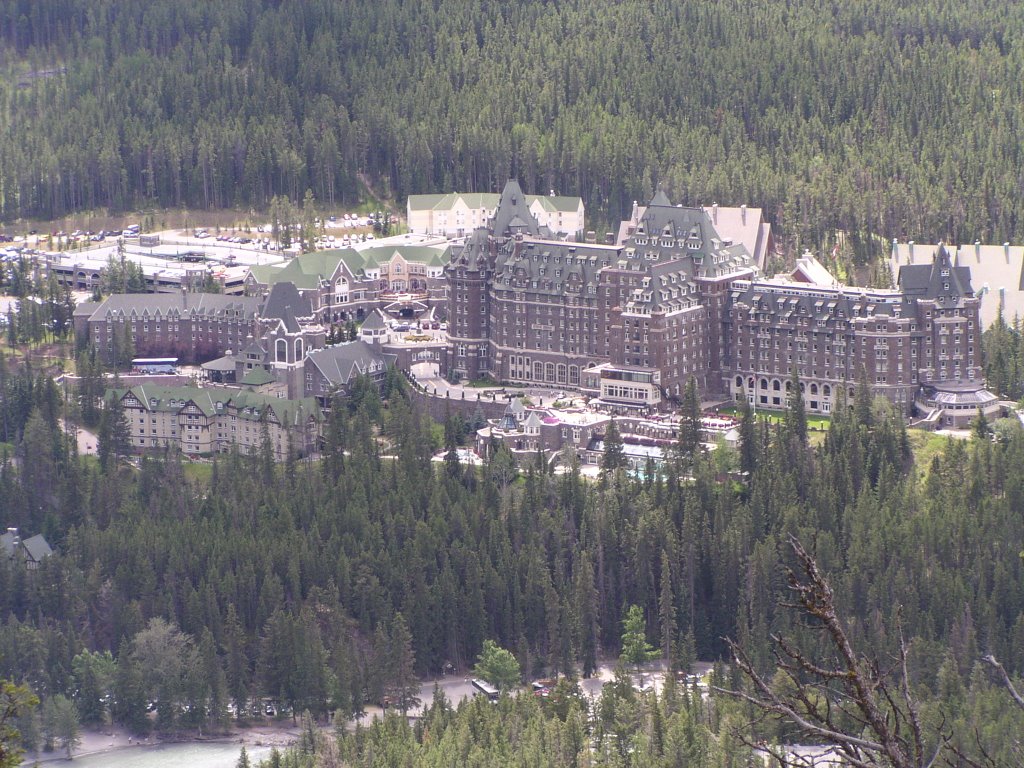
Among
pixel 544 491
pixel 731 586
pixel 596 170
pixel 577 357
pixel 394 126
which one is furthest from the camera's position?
pixel 394 126

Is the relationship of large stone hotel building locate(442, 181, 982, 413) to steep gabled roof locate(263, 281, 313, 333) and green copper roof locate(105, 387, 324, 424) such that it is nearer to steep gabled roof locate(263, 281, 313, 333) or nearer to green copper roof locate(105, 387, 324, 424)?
steep gabled roof locate(263, 281, 313, 333)

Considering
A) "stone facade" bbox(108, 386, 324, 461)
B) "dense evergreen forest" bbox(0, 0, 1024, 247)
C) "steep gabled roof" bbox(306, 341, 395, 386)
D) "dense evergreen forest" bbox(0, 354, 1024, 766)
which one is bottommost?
Answer: "dense evergreen forest" bbox(0, 354, 1024, 766)

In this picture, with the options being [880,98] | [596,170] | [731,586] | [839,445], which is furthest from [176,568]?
[880,98]

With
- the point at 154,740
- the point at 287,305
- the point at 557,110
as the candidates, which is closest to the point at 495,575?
the point at 154,740

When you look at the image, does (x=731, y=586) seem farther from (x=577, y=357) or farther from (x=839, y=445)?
(x=577, y=357)

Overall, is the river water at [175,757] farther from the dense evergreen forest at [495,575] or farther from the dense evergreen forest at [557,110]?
the dense evergreen forest at [557,110]

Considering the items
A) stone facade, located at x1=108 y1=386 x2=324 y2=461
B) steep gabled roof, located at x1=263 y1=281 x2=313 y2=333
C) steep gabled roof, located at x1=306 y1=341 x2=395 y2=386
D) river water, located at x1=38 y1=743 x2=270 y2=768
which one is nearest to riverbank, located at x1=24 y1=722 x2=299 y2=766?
river water, located at x1=38 y1=743 x2=270 y2=768

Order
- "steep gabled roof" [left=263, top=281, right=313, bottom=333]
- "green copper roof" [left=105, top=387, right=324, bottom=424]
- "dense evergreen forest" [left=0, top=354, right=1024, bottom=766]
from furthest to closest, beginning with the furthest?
"steep gabled roof" [left=263, top=281, right=313, bottom=333]
"green copper roof" [left=105, top=387, right=324, bottom=424]
"dense evergreen forest" [left=0, top=354, right=1024, bottom=766]
